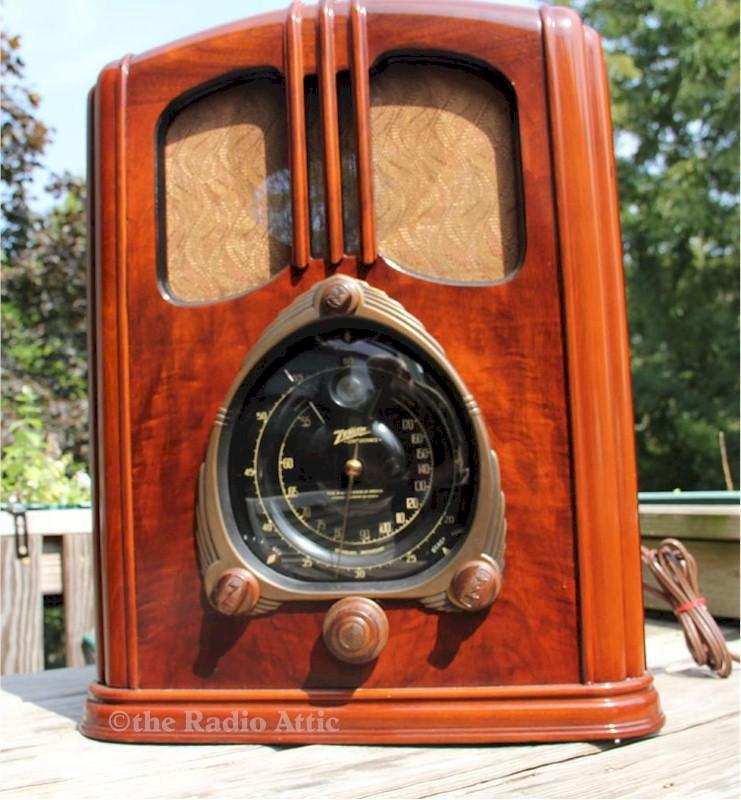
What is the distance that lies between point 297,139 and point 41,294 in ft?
9.94

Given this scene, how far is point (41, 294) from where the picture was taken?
3.86 metres

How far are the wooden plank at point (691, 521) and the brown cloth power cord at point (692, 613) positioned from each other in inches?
13.7

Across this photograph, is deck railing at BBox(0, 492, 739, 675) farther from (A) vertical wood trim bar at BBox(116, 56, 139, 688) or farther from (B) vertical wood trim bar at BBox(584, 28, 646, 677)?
(A) vertical wood trim bar at BBox(116, 56, 139, 688)

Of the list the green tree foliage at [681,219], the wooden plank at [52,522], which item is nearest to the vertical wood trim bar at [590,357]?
the wooden plank at [52,522]

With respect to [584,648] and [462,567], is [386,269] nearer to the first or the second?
[462,567]

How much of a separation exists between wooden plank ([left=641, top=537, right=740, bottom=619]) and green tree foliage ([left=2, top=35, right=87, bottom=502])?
2290 millimetres

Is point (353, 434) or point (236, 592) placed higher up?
point (353, 434)

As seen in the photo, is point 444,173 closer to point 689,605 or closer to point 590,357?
point 590,357

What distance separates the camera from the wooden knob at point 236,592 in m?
1.02

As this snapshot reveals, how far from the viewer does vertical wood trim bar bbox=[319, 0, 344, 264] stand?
1.07 meters

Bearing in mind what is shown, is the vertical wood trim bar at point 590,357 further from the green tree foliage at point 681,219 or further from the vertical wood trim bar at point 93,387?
the green tree foliage at point 681,219

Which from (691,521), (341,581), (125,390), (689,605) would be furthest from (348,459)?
(691,521)

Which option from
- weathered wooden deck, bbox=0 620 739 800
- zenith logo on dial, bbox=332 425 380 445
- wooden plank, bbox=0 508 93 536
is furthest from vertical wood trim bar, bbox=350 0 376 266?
wooden plank, bbox=0 508 93 536

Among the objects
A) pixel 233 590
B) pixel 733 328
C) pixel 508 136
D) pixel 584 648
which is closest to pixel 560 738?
pixel 584 648
